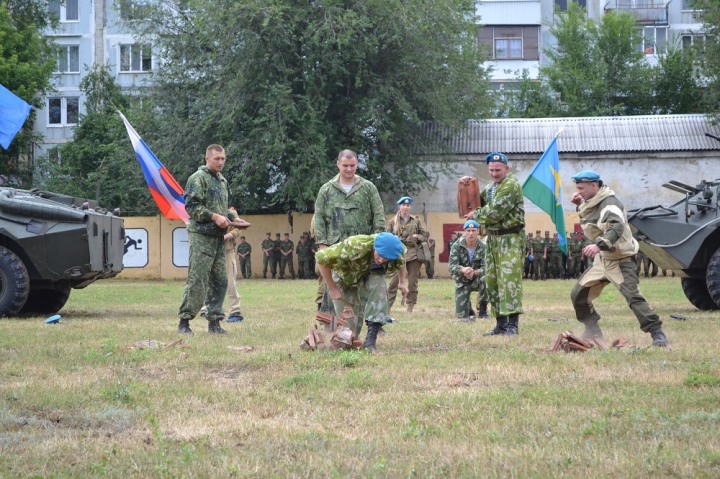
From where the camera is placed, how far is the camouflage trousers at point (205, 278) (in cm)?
1162

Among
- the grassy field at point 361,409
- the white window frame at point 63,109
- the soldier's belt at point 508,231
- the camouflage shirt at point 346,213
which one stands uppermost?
the white window frame at point 63,109

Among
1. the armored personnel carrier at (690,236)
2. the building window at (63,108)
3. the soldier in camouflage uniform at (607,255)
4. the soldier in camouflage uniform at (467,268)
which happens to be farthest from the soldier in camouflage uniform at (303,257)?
the soldier in camouflage uniform at (607,255)

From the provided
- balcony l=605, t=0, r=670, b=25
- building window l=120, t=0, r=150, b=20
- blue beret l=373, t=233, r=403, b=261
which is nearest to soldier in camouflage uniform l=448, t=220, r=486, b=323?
blue beret l=373, t=233, r=403, b=261

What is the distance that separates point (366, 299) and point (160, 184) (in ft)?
25.0

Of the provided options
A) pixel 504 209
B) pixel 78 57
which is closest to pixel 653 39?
pixel 78 57

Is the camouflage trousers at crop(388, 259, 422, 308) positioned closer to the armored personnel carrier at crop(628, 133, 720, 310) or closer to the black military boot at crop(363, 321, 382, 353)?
the armored personnel carrier at crop(628, 133, 720, 310)

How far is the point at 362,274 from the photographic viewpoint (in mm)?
9516

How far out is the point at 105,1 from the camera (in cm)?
5381

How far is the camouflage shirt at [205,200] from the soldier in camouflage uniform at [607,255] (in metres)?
4.30

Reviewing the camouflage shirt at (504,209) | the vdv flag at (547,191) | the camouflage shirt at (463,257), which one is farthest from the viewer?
the camouflage shirt at (463,257)

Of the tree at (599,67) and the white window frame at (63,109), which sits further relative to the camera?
the white window frame at (63,109)

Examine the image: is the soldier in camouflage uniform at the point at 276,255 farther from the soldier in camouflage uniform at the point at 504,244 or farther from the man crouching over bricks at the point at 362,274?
the man crouching over bricks at the point at 362,274

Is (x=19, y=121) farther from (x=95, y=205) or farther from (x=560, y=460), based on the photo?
(x=560, y=460)

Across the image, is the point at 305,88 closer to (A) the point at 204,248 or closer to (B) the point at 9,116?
(B) the point at 9,116
